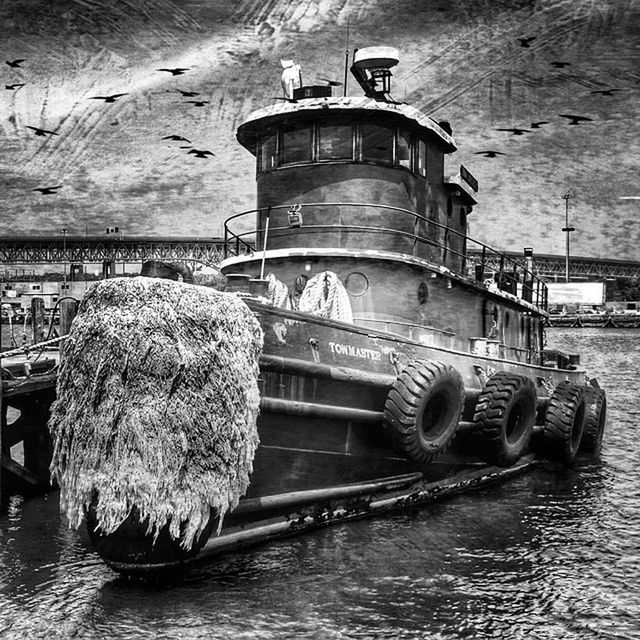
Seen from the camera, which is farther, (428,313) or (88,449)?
(428,313)

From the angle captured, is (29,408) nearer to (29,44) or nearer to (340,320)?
(340,320)

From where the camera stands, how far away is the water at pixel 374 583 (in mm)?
6367

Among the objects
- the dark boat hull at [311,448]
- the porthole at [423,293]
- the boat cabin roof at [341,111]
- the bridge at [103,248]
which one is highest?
the bridge at [103,248]

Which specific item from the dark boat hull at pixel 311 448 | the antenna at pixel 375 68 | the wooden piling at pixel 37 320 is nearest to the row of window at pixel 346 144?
the antenna at pixel 375 68

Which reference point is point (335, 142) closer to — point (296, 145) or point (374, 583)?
point (296, 145)

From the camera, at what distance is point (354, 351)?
8641 mm

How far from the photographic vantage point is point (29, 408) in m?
10.8

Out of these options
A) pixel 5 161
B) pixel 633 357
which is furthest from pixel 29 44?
pixel 633 357

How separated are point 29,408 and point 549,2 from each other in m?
148

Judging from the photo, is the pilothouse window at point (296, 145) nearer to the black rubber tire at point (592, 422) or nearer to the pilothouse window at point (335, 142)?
the pilothouse window at point (335, 142)

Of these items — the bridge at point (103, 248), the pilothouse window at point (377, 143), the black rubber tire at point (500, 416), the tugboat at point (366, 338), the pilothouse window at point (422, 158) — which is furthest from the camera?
the bridge at point (103, 248)

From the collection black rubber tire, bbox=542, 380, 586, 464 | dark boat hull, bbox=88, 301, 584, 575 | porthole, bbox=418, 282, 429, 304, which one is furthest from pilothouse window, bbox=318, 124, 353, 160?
black rubber tire, bbox=542, 380, 586, 464

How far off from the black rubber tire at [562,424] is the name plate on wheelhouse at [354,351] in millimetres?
5023

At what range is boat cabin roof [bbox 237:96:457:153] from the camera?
10.4 m
